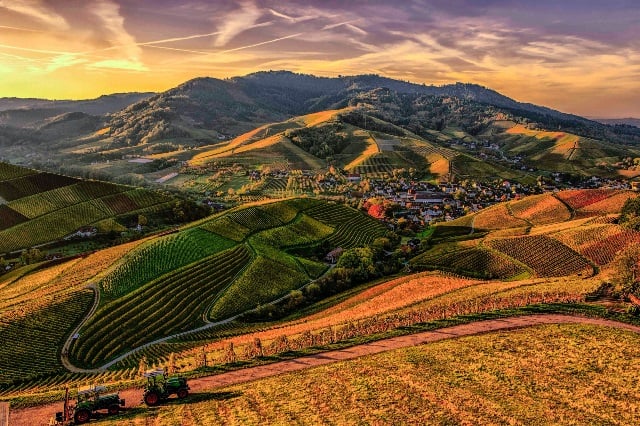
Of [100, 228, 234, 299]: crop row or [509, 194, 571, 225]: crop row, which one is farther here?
[509, 194, 571, 225]: crop row

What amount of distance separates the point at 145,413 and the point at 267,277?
66.8 m

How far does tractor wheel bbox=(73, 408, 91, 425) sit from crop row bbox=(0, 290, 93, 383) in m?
31.1

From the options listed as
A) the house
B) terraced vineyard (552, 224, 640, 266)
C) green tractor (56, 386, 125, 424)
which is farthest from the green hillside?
terraced vineyard (552, 224, 640, 266)

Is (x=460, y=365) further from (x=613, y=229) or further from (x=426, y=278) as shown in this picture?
(x=613, y=229)

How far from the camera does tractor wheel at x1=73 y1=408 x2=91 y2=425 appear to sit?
31.8 m

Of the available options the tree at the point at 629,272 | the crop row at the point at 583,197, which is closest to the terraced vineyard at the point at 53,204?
the tree at the point at 629,272

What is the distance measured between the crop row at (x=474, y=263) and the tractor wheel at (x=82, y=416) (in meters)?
80.1

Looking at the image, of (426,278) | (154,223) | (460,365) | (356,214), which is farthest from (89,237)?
(460,365)

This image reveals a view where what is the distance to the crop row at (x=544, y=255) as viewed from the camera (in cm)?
8781

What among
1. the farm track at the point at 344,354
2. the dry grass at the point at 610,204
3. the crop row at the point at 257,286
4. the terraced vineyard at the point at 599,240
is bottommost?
the crop row at the point at 257,286

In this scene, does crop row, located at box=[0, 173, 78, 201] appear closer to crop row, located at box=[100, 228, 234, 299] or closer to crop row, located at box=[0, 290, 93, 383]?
crop row, located at box=[100, 228, 234, 299]

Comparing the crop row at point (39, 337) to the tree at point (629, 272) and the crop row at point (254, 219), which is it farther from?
the tree at point (629, 272)

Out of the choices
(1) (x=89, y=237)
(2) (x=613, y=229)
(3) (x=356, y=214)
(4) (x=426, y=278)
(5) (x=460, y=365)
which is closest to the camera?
(5) (x=460, y=365)

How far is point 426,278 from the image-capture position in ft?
298
